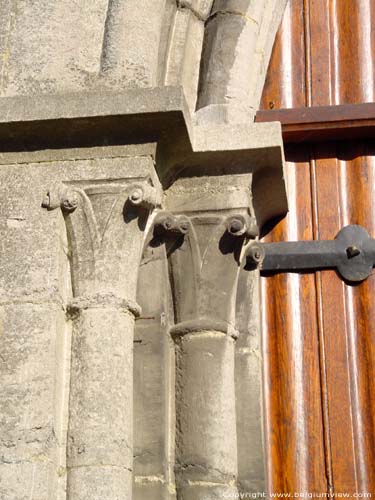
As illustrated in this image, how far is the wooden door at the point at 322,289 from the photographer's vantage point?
371 cm

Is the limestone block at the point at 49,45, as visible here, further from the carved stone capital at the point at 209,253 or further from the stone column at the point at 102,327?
the carved stone capital at the point at 209,253

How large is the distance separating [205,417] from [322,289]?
0.75 metres

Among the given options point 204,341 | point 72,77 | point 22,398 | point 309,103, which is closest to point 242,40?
point 309,103

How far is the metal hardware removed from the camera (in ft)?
12.7

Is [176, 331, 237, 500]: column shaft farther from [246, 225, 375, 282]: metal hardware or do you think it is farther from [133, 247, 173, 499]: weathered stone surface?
[246, 225, 375, 282]: metal hardware

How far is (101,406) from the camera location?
321 centimetres

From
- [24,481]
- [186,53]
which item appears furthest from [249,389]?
[186,53]

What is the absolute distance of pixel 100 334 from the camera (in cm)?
329

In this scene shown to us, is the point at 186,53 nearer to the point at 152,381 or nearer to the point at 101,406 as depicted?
the point at 152,381

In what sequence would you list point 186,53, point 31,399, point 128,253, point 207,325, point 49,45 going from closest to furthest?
point 31,399 → point 128,253 → point 207,325 → point 49,45 → point 186,53

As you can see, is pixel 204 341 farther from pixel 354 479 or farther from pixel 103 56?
pixel 103 56

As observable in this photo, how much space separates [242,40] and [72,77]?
2.22ft

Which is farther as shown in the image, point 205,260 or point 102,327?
point 205,260

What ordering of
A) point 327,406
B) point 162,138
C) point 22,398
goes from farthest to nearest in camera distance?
point 327,406 < point 162,138 < point 22,398
